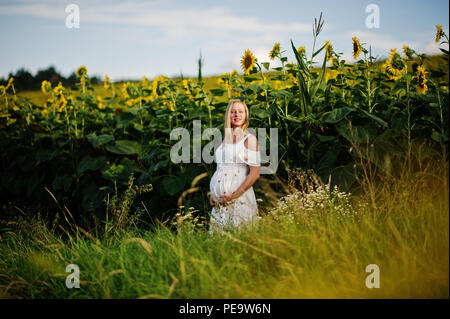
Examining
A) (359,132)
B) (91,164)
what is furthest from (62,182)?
(359,132)

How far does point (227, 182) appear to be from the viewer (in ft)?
10.3

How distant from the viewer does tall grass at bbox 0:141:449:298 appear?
1.92 metres

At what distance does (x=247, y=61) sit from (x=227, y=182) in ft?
4.39

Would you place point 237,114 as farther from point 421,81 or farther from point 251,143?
point 421,81

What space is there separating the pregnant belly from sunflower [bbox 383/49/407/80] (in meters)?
1.64

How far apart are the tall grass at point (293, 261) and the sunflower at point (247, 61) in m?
1.60

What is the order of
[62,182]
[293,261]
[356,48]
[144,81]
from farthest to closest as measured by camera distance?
1. [144,81]
2. [62,182]
3. [356,48]
4. [293,261]

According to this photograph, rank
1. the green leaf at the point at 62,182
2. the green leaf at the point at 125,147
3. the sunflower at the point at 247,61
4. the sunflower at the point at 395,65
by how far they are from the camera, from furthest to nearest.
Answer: the green leaf at the point at 62,182, the green leaf at the point at 125,147, the sunflower at the point at 247,61, the sunflower at the point at 395,65

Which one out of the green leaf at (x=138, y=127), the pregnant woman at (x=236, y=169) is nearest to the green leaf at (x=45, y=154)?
the green leaf at (x=138, y=127)

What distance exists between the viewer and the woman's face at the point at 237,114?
326 centimetres

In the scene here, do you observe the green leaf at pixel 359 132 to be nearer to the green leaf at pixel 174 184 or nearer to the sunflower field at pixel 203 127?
the sunflower field at pixel 203 127

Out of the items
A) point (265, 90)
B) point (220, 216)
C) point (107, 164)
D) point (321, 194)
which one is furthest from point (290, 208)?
point (107, 164)

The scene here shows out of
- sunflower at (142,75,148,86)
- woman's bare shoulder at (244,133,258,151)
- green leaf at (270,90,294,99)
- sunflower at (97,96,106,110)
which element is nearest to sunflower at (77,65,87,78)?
sunflower at (97,96,106,110)

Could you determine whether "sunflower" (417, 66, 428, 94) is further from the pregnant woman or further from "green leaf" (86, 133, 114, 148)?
"green leaf" (86, 133, 114, 148)
